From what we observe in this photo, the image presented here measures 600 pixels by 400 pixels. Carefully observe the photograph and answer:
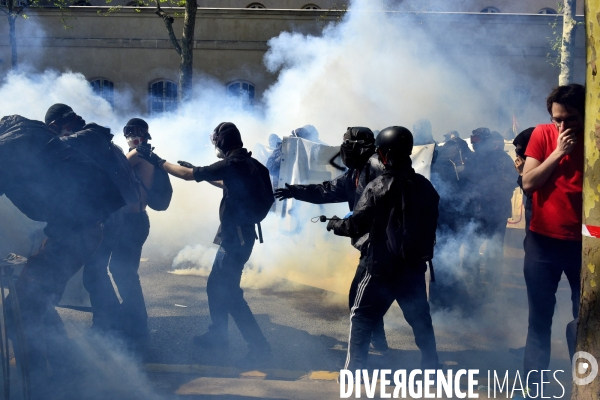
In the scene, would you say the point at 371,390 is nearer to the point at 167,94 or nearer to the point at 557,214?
the point at 557,214

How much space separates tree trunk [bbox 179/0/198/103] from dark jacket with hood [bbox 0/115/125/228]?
38.6 ft

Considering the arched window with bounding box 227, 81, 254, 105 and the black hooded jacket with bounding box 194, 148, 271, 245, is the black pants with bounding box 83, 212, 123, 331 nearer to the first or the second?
the black hooded jacket with bounding box 194, 148, 271, 245

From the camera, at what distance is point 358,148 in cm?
472

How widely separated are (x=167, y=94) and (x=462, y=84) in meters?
10.4

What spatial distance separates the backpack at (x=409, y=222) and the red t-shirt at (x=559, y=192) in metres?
0.67

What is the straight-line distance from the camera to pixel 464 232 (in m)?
6.68

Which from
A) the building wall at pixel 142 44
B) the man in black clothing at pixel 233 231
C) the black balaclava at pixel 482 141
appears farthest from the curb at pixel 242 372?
the building wall at pixel 142 44

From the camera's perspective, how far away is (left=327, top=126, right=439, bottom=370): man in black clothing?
12.9 ft

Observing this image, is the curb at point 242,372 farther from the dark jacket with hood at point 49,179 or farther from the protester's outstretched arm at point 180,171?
the protester's outstretched arm at point 180,171

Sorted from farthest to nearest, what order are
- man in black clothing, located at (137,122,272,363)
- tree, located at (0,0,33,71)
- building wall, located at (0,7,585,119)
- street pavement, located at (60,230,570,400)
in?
building wall, located at (0,7,585,119)
tree, located at (0,0,33,71)
man in black clothing, located at (137,122,272,363)
street pavement, located at (60,230,570,400)

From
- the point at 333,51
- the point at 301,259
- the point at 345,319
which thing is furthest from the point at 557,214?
the point at 333,51

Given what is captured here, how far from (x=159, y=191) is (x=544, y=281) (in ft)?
10.4

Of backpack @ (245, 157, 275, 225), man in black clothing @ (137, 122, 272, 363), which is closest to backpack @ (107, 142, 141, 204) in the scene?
man in black clothing @ (137, 122, 272, 363)

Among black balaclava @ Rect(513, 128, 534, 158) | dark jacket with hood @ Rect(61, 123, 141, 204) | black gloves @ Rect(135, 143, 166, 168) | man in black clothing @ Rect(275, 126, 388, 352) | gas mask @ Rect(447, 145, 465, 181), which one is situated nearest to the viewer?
man in black clothing @ Rect(275, 126, 388, 352)
